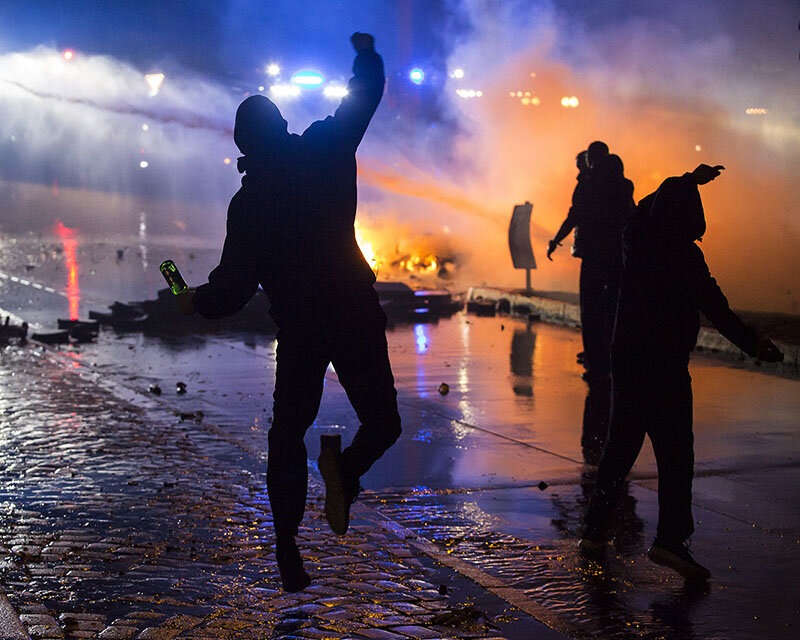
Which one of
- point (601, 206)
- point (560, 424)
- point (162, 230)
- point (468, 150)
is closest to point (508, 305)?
point (601, 206)

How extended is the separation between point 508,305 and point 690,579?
12933 mm

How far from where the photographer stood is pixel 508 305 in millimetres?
17109

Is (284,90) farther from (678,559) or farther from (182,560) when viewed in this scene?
(678,559)

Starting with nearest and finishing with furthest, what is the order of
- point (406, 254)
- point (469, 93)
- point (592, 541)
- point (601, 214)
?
point (592, 541) < point (601, 214) < point (406, 254) < point (469, 93)

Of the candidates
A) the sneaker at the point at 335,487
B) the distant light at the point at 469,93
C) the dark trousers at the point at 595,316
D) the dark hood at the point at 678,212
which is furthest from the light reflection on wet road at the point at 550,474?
the distant light at the point at 469,93

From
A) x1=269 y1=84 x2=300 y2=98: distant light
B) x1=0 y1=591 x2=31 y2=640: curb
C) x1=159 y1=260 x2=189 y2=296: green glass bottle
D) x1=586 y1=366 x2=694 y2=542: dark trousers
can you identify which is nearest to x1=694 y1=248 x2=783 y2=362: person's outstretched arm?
x1=586 y1=366 x2=694 y2=542: dark trousers

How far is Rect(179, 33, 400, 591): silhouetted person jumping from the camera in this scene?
12.9 feet

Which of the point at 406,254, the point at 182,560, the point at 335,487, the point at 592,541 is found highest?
the point at 406,254

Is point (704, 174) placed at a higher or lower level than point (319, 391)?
higher

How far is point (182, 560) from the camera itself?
457 cm

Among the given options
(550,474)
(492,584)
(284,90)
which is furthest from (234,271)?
(284,90)

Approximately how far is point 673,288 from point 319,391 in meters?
1.67

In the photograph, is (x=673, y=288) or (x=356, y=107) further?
(x=673, y=288)

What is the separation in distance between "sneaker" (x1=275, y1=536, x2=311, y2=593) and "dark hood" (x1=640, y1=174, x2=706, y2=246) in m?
2.12
